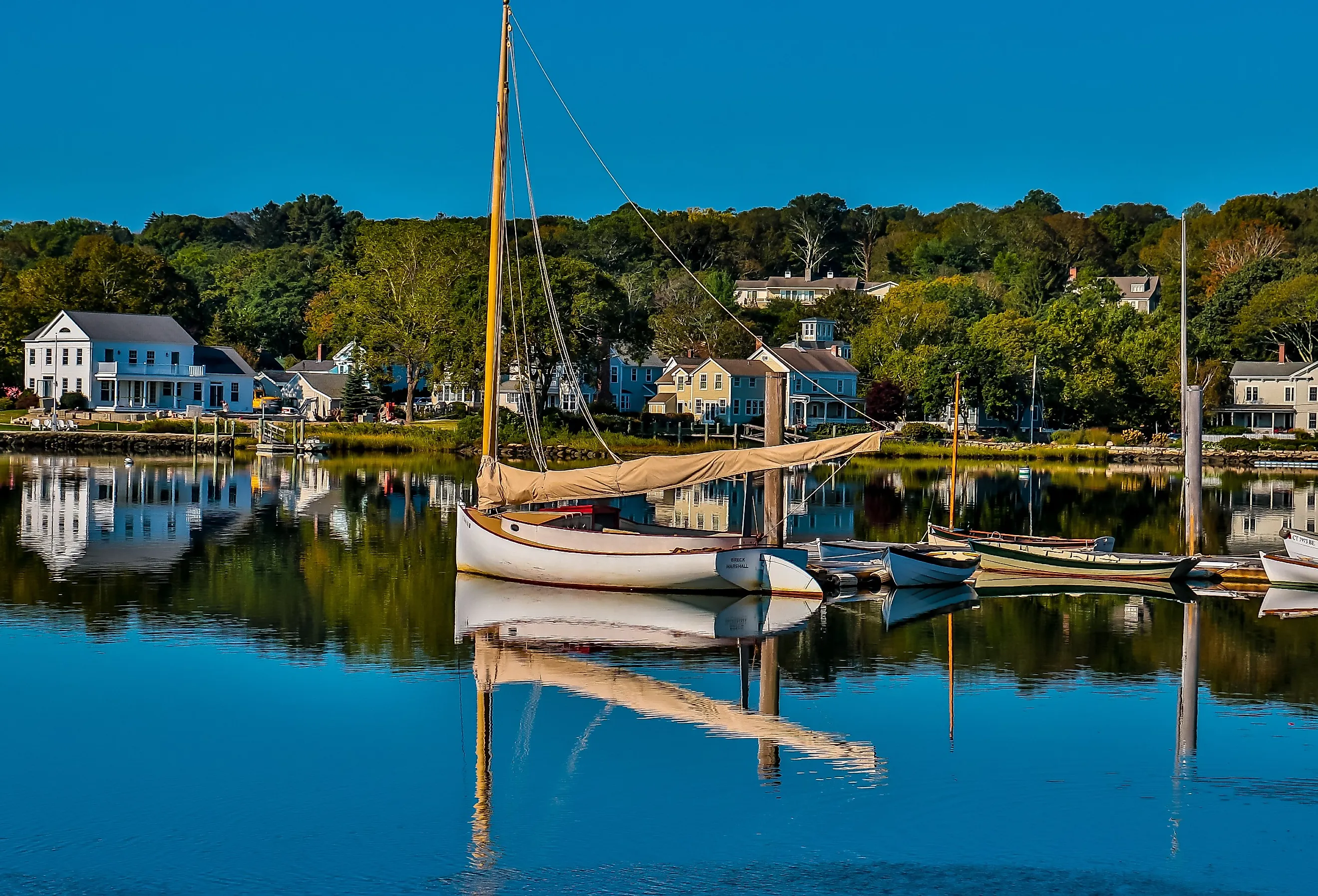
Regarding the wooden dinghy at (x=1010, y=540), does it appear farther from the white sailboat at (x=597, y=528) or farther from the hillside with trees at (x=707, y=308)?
the hillside with trees at (x=707, y=308)

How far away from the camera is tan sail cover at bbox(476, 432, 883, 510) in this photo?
31484mm

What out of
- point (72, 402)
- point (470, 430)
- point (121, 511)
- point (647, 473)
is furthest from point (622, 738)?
point (72, 402)

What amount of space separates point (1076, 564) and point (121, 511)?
3472 centimetres

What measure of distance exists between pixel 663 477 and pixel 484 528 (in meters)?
4.75

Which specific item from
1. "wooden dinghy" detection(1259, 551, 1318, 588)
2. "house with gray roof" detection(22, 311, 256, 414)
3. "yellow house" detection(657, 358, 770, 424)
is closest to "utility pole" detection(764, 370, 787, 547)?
"wooden dinghy" detection(1259, 551, 1318, 588)

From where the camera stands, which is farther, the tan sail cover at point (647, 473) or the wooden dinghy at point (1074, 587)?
the wooden dinghy at point (1074, 587)

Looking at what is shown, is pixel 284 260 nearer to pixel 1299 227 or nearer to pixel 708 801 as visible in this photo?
pixel 1299 227

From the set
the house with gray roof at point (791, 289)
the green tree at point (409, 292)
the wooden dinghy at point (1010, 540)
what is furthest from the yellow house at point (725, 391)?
the wooden dinghy at point (1010, 540)

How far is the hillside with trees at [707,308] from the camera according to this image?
103812 mm

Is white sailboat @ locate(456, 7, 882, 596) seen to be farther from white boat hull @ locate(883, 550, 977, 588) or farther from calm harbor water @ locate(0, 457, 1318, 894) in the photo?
white boat hull @ locate(883, 550, 977, 588)

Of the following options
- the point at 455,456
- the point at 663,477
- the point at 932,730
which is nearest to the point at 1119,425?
the point at 455,456

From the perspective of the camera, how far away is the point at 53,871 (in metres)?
14.5

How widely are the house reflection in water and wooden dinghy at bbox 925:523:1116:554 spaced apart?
2143 cm

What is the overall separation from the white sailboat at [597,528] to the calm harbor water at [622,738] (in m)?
0.74
